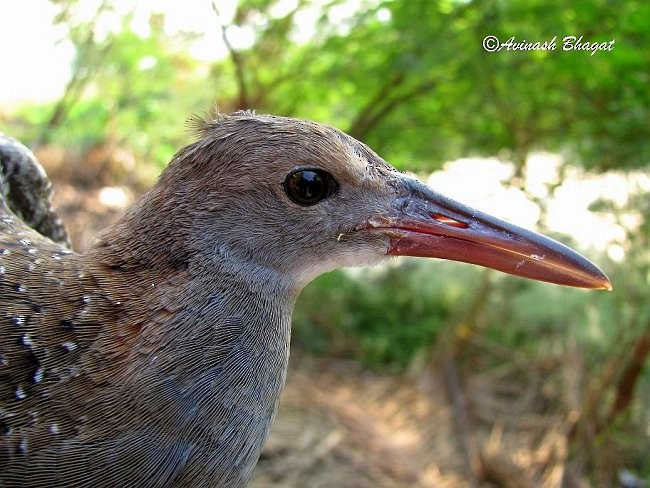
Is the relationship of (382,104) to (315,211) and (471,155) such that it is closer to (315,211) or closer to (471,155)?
(471,155)

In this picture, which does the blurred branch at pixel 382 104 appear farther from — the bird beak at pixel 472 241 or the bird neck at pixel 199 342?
the bird neck at pixel 199 342

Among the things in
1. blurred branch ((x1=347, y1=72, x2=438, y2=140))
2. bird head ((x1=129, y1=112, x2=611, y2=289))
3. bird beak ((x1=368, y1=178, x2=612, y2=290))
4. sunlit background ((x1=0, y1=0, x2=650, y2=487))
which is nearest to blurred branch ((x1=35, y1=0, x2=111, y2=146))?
sunlit background ((x1=0, y1=0, x2=650, y2=487))

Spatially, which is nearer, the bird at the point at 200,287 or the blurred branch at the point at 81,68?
the bird at the point at 200,287

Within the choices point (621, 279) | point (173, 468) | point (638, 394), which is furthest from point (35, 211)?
point (638, 394)

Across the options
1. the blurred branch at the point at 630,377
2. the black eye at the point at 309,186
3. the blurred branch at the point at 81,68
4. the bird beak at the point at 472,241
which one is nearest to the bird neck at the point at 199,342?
the black eye at the point at 309,186

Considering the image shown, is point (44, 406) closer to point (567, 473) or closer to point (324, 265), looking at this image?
point (324, 265)

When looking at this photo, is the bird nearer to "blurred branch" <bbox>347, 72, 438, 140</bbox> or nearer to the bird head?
the bird head

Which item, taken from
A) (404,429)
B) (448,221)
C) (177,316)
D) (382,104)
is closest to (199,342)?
(177,316)
